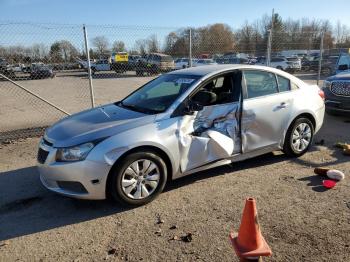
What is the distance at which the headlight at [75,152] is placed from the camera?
4.00 meters

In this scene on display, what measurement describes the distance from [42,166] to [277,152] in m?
3.87

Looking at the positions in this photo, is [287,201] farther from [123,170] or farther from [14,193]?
[14,193]

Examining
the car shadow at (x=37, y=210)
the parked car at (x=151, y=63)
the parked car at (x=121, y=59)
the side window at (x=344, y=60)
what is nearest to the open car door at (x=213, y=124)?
the car shadow at (x=37, y=210)

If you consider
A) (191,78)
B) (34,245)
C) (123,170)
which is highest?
(191,78)

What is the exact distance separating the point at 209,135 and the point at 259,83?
4.26 feet

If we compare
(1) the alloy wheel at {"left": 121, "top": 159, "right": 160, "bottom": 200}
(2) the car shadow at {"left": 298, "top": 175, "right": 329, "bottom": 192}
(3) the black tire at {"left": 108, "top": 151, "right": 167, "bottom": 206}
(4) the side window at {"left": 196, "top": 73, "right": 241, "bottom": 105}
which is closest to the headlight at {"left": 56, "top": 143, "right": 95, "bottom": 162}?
(3) the black tire at {"left": 108, "top": 151, "right": 167, "bottom": 206}

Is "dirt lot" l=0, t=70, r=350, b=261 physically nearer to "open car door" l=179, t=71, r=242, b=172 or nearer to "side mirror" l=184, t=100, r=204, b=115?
"open car door" l=179, t=71, r=242, b=172

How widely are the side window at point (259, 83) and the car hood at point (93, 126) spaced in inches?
64.8

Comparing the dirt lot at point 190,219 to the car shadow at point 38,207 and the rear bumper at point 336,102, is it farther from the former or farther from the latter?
the rear bumper at point 336,102

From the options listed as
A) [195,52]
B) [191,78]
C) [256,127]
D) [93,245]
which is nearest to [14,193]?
[93,245]

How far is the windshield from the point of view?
477 centimetres

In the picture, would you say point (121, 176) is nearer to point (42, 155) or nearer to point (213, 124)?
point (42, 155)

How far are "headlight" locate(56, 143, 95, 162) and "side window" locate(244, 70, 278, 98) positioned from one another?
2445 millimetres

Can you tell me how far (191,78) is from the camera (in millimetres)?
4996
